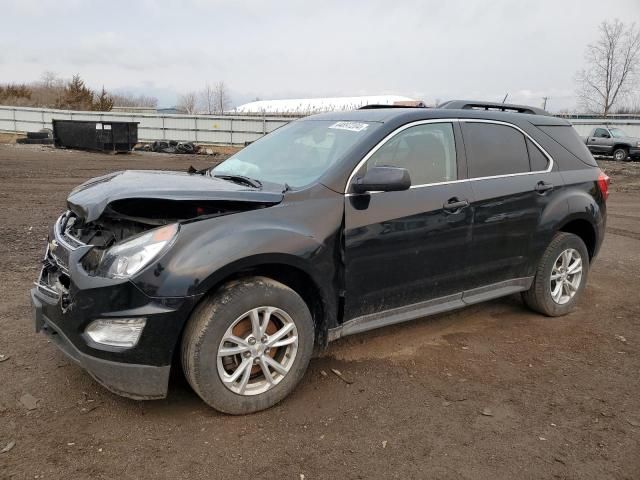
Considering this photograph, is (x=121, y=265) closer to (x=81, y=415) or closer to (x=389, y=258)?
(x=81, y=415)

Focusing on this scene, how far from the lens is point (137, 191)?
3002 millimetres

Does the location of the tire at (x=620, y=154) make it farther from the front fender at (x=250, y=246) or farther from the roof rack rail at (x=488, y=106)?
the front fender at (x=250, y=246)

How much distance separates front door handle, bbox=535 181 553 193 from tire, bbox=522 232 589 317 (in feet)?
1.51

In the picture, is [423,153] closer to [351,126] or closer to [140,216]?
[351,126]

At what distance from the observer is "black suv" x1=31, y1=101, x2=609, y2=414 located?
9.30 feet

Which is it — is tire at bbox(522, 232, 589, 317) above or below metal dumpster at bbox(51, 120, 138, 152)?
below

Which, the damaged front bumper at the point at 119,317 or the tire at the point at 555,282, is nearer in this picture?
the damaged front bumper at the point at 119,317

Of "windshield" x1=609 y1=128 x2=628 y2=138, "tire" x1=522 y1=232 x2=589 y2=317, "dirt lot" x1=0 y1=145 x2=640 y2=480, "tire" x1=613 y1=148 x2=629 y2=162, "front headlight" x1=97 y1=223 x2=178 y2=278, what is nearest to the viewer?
"dirt lot" x1=0 y1=145 x2=640 y2=480

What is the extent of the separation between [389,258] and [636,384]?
193 centimetres

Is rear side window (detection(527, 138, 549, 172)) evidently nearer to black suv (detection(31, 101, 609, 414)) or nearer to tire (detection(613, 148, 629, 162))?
black suv (detection(31, 101, 609, 414))

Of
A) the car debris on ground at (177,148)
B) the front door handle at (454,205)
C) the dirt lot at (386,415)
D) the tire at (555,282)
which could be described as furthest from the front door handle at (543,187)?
the car debris on ground at (177,148)

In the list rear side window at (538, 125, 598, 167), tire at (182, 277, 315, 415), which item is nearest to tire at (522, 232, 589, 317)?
rear side window at (538, 125, 598, 167)

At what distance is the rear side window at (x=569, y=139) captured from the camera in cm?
487

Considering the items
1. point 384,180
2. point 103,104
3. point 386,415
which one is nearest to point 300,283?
point 384,180
